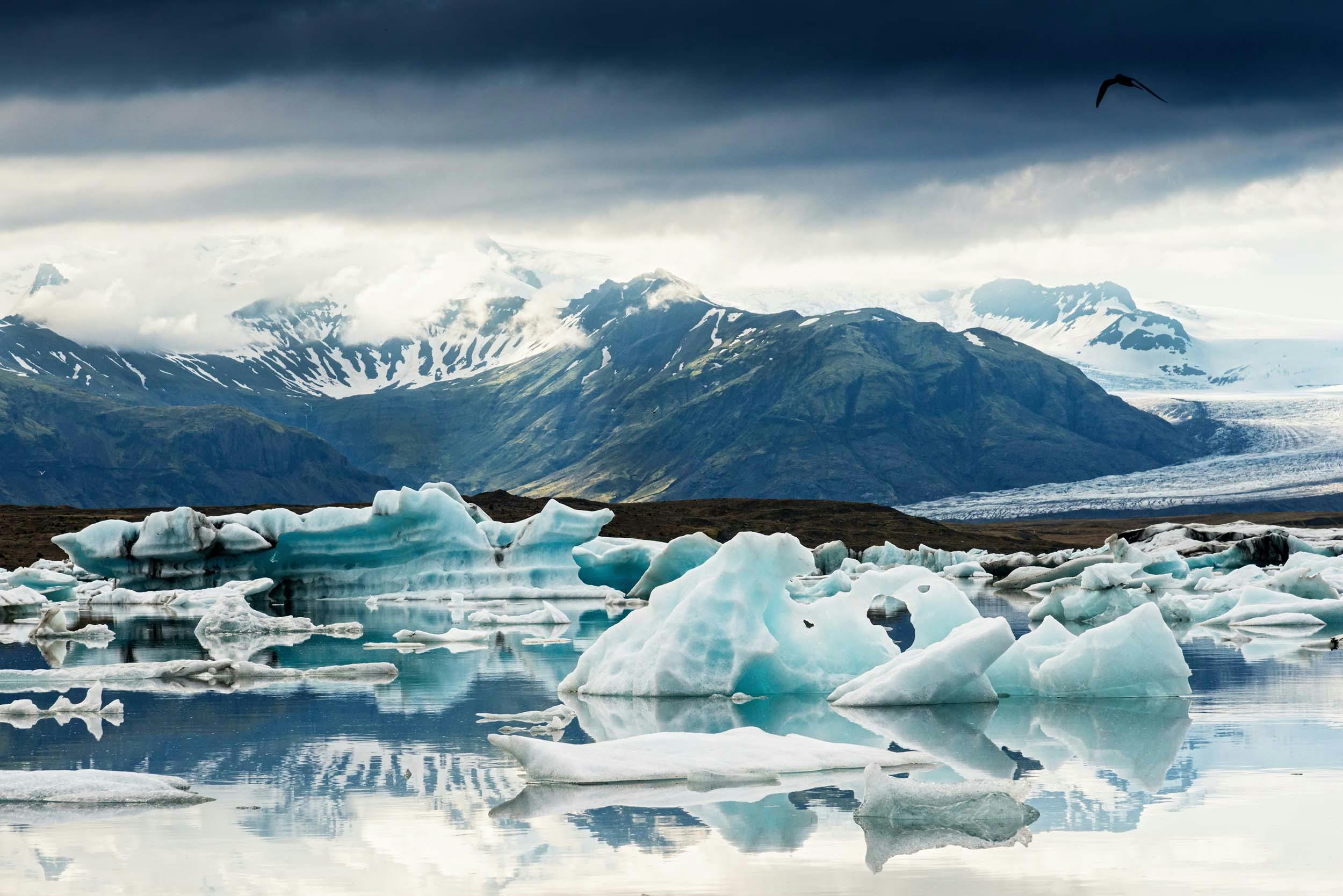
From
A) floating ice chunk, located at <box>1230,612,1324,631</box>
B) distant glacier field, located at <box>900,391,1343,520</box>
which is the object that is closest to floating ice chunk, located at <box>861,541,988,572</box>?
floating ice chunk, located at <box>1230,612,1324,631</box>

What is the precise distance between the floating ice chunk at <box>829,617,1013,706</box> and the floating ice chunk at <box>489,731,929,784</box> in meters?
3.78

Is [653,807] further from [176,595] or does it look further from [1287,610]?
[176,595]

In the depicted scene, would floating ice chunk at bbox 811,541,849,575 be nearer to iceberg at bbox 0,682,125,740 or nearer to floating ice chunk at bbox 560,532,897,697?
floating ice chunk at bbox 560,532,897,697

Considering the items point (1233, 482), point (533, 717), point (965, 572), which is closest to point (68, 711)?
point (533, 717)

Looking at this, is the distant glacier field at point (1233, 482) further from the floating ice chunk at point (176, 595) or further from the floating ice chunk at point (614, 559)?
the floating ice chunk at point (176, 595)

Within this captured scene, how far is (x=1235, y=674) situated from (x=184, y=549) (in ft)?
105

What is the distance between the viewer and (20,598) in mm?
41375

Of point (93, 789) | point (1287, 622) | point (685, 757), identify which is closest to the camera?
point (93, 789)

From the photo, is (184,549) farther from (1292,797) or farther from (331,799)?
(1292,797)

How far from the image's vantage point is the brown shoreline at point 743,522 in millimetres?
78000

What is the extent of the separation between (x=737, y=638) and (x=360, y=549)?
28965mm

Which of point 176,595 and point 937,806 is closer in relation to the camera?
point 937,806

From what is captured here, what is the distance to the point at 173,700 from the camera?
19.2 metres

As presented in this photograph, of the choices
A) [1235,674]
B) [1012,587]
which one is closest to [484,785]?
[1235,674]
